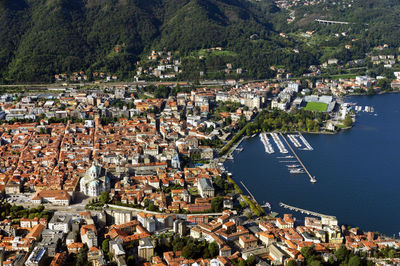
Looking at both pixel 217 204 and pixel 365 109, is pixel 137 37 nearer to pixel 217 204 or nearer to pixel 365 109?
pixel 365 109

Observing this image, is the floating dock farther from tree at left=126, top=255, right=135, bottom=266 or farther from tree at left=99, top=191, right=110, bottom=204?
tree at left=126, top=255, right=135, bottom=266

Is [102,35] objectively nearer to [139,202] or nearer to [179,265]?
[139,202]

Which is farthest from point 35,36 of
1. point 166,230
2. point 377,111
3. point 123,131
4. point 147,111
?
point 166,230

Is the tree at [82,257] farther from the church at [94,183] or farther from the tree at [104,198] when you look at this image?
the church at [94,183]

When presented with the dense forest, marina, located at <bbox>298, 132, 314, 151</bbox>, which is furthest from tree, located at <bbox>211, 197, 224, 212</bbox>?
the dense forest

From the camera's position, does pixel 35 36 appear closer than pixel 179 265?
No

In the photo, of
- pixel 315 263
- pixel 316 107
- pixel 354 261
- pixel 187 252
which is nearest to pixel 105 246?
pixel 187 252

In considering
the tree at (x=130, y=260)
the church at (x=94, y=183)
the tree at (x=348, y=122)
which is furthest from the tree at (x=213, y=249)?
the tree at (x=348, y=122)

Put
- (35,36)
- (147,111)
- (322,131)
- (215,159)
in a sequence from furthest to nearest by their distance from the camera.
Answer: (35,36) < (147,111) < (322,131) < (215,159)
